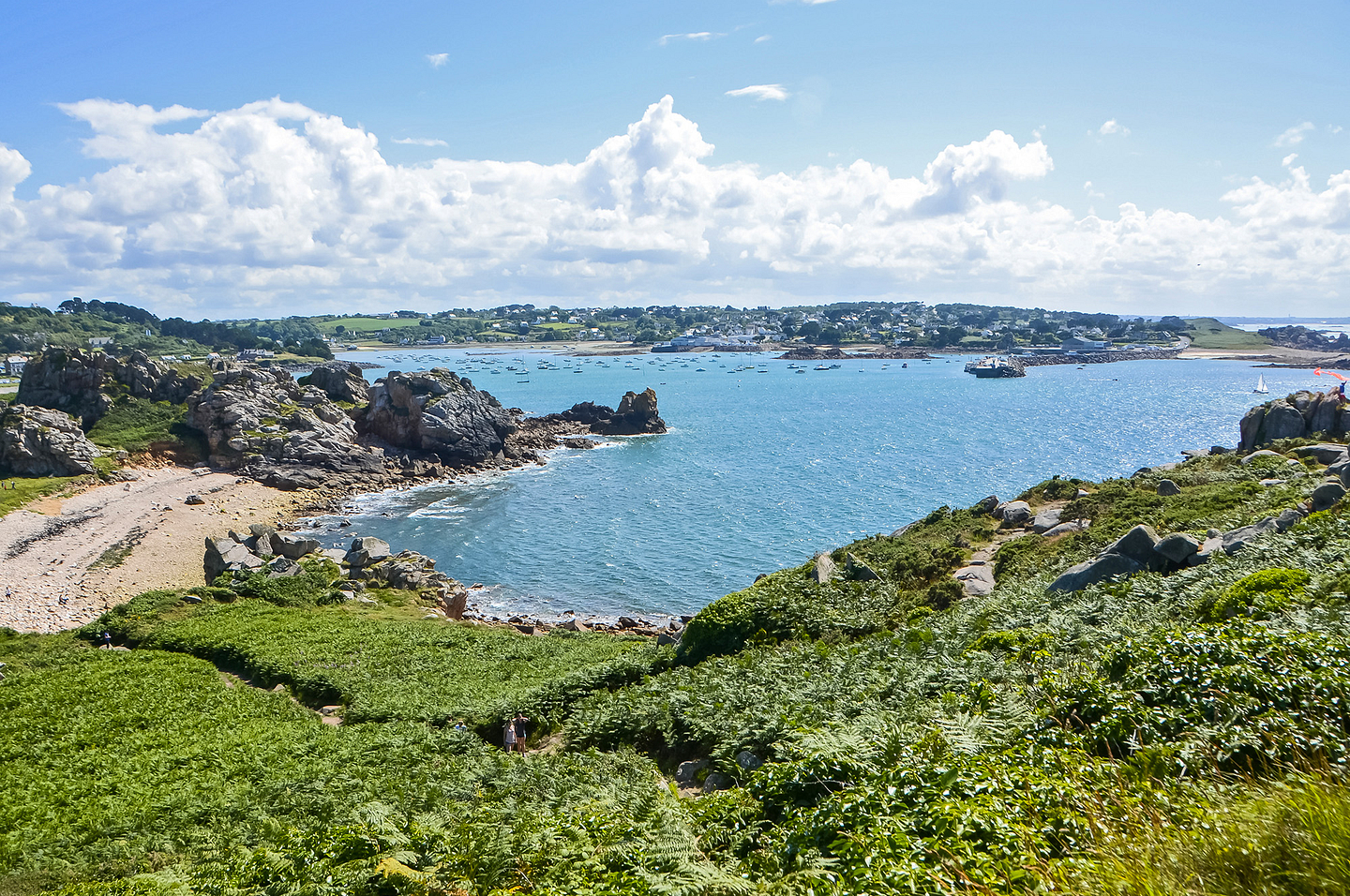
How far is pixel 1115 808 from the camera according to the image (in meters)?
5.43

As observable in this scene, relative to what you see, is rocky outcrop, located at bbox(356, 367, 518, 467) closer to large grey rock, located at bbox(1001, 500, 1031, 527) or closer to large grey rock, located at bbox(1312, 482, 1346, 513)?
large grey rock, located at bbox(1001, 500, 1031, 527)

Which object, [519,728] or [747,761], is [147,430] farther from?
[747,761]

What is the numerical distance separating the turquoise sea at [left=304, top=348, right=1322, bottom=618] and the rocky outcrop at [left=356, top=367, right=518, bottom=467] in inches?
252

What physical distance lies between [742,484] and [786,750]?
193 ft

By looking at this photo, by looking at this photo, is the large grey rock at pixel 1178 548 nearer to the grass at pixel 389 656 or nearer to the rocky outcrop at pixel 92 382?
the grass at pixel 389 656

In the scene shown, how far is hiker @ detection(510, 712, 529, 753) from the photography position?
15.6m

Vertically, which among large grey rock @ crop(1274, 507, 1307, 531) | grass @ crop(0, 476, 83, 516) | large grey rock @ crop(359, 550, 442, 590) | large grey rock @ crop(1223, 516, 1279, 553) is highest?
large grey rock @ crop(1274, 507, 1307, 531)

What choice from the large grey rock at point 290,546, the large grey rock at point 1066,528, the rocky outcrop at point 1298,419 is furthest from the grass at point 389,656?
the rocky outcrop at point 1298,419

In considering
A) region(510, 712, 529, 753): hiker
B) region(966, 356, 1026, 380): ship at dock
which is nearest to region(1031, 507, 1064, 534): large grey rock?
region(510, 712, 529, 753): hiker

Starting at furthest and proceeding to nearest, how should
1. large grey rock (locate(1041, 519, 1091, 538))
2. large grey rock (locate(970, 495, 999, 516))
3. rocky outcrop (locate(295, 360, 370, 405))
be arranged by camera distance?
rocky outcrop (locate(295, 360, 370, 405))
large grey rock (locate(970, 495, 999, 516))
large grey rock (locate(1041, 519, 1091, 538))

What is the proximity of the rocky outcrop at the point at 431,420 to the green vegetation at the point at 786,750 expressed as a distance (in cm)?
5287

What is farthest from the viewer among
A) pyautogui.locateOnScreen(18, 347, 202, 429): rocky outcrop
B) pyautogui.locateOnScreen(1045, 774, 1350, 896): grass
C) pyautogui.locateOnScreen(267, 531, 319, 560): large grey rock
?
pyautogui.locateOnScreen(18, 347, 202, 429): rocky outcrop

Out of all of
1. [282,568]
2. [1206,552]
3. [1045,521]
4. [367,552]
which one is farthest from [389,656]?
[1045,521]

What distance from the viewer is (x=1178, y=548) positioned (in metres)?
16.8
